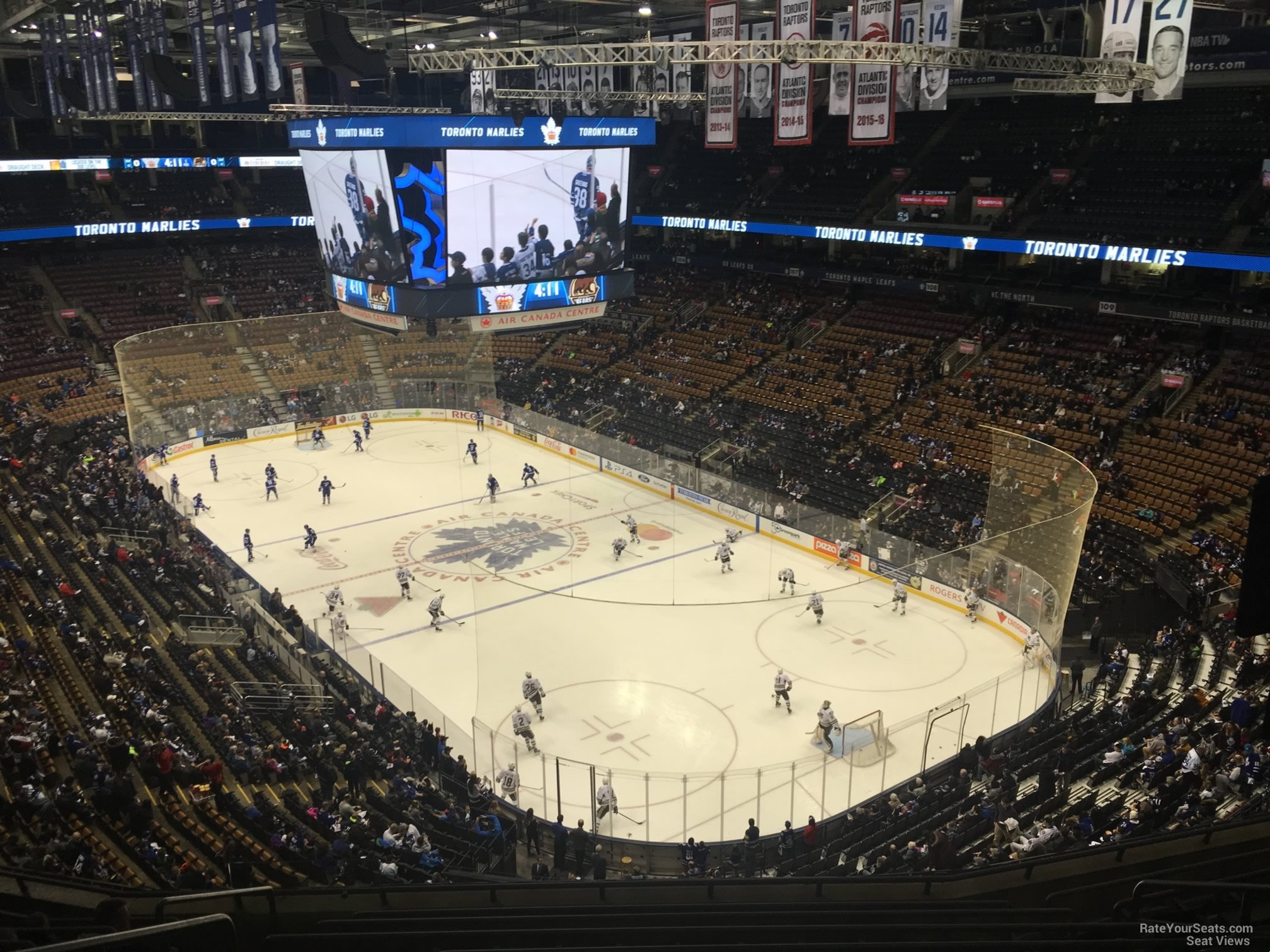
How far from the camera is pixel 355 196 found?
20344 mm

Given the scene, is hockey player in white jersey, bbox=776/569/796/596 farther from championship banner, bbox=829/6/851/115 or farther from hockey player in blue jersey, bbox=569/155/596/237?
championship banner, bbox=829/6/851/115

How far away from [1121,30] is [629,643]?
46.1ft

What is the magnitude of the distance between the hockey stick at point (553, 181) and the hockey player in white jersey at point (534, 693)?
940cm

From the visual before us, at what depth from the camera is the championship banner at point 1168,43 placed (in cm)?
1759

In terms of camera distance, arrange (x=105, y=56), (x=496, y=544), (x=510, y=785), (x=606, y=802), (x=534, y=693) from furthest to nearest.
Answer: (x=496, y=544)
(x=105, y=56)
(x=534, y=693)
(x=510, y=785)
(x=606, y=802)

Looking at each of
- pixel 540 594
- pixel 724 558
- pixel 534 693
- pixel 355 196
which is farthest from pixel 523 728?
pixel 355 196

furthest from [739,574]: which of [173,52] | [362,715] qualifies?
[173,52]

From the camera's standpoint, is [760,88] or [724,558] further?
[760,88]

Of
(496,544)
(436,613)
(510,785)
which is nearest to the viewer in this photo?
(510,785)

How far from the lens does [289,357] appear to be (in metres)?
37.4

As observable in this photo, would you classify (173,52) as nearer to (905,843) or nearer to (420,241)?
(420,241)

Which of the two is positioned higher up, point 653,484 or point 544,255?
point 544,255

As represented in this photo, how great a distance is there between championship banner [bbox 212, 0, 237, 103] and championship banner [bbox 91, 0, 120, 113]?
13.0 ft

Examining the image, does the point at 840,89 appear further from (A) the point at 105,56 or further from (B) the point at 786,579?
(A) the point at 105,56
